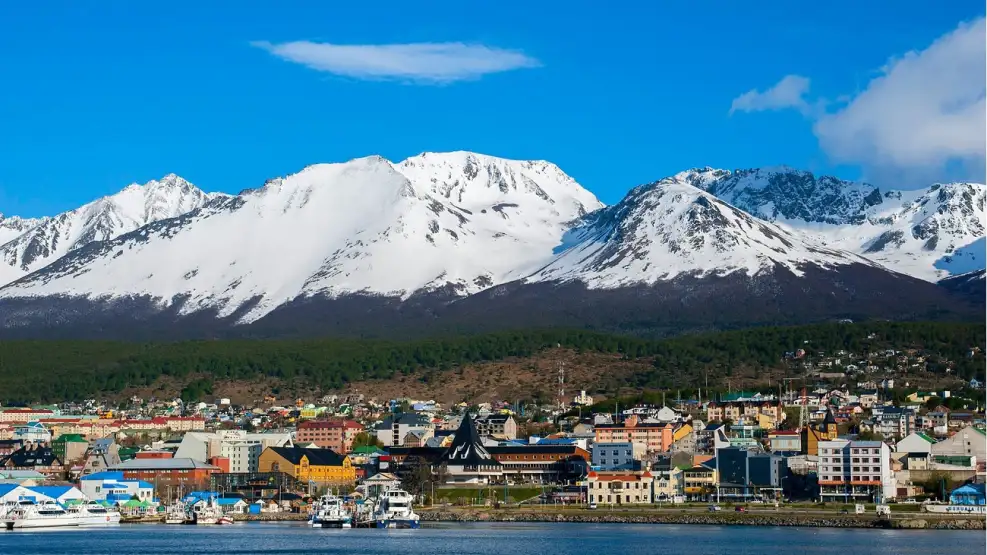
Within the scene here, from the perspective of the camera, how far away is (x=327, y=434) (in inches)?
5098

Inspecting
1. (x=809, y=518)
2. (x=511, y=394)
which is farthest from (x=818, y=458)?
(x=511, y=394)

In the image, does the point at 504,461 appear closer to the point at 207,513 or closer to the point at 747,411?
the point at 207,513

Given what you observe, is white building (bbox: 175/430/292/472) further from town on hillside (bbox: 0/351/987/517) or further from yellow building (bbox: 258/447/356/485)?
yellow building (bbox: 258/447/356/485)

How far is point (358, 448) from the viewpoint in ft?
399

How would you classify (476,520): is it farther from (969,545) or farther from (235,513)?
(969,545)

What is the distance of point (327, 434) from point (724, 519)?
54.4m

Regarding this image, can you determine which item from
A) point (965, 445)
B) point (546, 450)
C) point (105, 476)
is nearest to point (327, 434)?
point (546, 450)

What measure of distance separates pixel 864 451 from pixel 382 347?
99246 millimetres

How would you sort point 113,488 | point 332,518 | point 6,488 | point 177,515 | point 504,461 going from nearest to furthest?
point 332,518 → point 6,488 → point 177,515 → point 113,488 → point 504,461

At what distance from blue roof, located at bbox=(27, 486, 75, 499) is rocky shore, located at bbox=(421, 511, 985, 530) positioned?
18.6m

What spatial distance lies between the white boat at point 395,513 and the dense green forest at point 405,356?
238ft

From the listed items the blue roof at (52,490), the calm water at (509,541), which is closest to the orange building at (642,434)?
the calm water at (509,541)

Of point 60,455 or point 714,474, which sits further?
point 60,455

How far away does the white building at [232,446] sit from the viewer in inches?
4535
